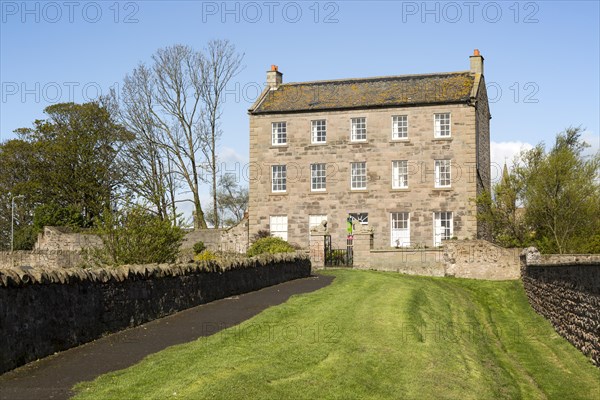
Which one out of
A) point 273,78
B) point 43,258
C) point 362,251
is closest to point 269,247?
point 362,251

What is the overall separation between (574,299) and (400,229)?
30063mm

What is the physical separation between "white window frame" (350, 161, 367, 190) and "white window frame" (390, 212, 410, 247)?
2796 millimetres

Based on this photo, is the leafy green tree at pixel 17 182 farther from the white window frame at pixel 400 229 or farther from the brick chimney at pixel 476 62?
the brick chimney at pixel 476 62

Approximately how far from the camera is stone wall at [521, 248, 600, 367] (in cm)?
1823

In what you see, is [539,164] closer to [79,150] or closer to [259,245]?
[259,245]

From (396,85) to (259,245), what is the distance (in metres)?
16.0

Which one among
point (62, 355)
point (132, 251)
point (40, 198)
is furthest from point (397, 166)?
point (62, 355)

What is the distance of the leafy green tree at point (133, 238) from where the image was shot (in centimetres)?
2705

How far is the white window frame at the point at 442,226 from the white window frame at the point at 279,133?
11087 mm

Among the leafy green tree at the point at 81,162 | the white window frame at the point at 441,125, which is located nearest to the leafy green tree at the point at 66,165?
the leafy green tree at the point at 81,162

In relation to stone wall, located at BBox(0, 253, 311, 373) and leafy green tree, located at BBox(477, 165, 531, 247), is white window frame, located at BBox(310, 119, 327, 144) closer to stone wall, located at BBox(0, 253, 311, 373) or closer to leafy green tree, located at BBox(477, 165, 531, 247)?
leafy green tree, located at BBox(477, 165, 531, 247)

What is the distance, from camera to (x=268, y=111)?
53562mm

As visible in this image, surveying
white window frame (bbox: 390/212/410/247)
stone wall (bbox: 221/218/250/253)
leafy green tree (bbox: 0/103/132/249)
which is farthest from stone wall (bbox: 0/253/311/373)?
leafy green tree (bbox: 0/103/132/249)

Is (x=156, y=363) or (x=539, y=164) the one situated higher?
(x=539, y=164)
